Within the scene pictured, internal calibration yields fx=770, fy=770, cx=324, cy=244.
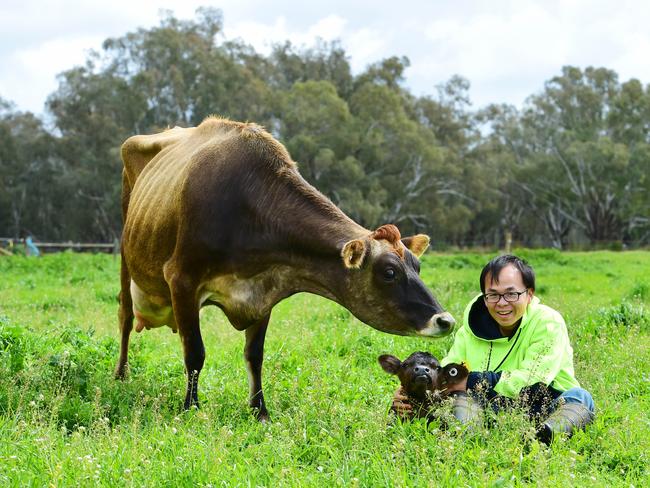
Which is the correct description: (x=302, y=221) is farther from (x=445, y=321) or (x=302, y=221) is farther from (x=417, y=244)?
(x=445, y=321)

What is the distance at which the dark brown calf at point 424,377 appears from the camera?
457 centimetres

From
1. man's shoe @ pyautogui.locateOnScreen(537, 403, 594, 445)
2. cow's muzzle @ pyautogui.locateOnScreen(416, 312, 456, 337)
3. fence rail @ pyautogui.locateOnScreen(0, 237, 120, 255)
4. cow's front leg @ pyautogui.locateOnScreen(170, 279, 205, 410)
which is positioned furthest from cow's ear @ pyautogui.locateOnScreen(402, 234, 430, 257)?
fence rail @ pyautogui.locateOnScreen(0, 237, 120, 255)

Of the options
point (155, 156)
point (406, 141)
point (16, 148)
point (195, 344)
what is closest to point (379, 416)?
point (195, 344)

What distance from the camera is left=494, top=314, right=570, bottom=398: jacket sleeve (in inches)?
181

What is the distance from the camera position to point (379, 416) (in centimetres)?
468

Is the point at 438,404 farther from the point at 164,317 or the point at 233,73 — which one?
the point at 233,73

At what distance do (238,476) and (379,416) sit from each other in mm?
1179

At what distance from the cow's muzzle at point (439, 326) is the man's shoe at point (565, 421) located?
2.53 ft

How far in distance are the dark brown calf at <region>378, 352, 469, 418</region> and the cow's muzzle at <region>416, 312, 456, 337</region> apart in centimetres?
14

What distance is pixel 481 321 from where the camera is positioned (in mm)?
5031

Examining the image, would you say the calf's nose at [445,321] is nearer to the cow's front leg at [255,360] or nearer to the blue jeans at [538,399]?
the blue jeans at [538,399]

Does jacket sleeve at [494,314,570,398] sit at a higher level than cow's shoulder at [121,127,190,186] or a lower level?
lower

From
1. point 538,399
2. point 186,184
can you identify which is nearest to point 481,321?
point 538,399

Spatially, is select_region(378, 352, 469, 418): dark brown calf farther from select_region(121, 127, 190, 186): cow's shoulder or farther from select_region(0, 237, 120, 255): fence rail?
select_region(0, 237, 120, 255): fence rail
